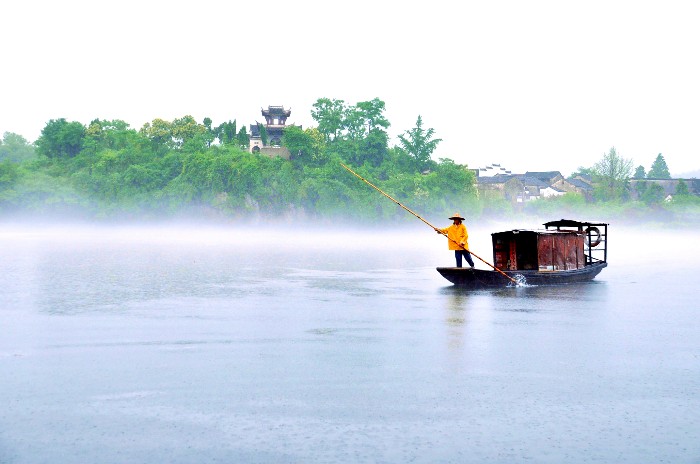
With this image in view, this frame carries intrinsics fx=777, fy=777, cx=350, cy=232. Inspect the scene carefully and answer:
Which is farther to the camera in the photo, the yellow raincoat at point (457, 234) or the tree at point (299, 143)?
the tree at point (299, 143)

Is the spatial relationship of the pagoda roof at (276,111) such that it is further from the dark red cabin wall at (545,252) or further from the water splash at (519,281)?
the water splash at (519,281)

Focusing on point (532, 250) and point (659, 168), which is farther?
point (659, 168)

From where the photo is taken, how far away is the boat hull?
21500mm

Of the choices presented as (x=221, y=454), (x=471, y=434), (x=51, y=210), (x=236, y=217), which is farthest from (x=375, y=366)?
(x=51, y=210)

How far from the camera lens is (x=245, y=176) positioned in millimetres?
74438

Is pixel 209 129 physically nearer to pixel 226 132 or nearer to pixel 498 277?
pixel 226 132

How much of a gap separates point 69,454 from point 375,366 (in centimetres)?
487

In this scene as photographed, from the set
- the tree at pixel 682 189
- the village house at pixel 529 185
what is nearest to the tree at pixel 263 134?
the village house at pixel 529 185

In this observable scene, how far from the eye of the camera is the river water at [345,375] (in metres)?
7.45

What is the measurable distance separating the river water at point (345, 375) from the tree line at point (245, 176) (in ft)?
178

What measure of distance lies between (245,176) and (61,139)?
28683mm

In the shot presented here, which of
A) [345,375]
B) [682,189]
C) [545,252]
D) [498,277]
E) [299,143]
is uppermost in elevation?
[299,143]

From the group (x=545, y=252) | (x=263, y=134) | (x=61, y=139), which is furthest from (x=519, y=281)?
(x=61, y=139)

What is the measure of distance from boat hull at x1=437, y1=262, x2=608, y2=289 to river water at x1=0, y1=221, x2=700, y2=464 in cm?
45
